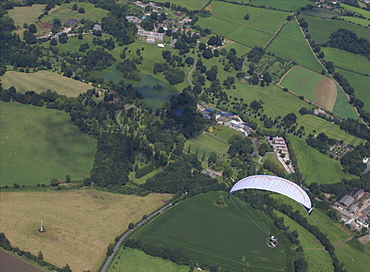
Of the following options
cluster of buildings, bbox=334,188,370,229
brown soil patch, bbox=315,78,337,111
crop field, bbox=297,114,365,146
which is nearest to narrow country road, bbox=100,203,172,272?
cluster of buildings, bbox=334,188,370,229

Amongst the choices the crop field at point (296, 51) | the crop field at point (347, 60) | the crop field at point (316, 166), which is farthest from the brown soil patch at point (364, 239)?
the crop field at point (347, 60)

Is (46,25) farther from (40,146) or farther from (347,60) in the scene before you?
(347,60)

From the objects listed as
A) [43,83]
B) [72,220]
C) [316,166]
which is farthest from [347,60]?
[72,220]

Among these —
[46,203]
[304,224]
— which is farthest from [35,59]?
[304,224]

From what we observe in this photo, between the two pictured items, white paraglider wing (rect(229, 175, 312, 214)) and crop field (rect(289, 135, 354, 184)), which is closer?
white paraglider wing (rect(229, 175, 312, 214))

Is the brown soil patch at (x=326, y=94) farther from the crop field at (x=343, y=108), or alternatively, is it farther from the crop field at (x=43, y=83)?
the crop field at (x=43, y=83)

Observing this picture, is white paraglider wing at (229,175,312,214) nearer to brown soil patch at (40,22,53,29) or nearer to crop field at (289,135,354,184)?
crop field at (289,135,354,184)

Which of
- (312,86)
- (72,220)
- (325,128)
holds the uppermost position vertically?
(312,86)
